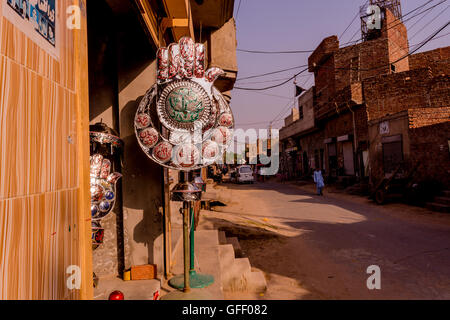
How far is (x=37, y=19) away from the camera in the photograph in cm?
131

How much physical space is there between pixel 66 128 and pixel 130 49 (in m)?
2.70

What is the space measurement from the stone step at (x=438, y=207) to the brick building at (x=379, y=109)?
207 cm

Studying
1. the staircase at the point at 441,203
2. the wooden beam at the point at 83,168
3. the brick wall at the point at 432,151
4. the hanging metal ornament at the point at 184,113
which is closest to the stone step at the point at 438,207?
the staircase at the point at 441,203

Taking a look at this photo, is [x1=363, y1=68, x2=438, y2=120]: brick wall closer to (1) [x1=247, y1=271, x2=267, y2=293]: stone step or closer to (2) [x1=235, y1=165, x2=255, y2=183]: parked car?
(2) [x1=235, y1=165, x2=255, y2=183]: parked car

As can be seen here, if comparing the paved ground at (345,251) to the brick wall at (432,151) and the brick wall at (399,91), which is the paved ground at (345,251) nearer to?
the brick wall at (432,151)

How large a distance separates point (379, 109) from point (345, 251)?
15.1 m

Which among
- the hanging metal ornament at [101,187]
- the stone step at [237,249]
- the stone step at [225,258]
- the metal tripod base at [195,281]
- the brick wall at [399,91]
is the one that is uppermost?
the brick wall at [399,91]

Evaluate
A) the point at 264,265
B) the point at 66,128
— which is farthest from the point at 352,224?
the point at 66,128

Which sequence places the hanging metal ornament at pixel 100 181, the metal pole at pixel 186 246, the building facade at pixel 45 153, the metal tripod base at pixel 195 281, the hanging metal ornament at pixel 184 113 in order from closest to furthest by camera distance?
the building facade at pixel 45 153
the hanging metal ornament at pixel 100 181
the metal pole at pixel 186 246
the hanging metal ornament at pixel 184 113
the metal tripod base at pixel 195 281

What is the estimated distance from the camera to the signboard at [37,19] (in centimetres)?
116

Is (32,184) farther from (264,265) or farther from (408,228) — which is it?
(408,228)

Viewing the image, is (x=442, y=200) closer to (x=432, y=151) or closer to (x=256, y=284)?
(x=432, y=151)

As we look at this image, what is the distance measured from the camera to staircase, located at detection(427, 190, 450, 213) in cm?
1035

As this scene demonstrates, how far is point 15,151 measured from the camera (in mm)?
1144
